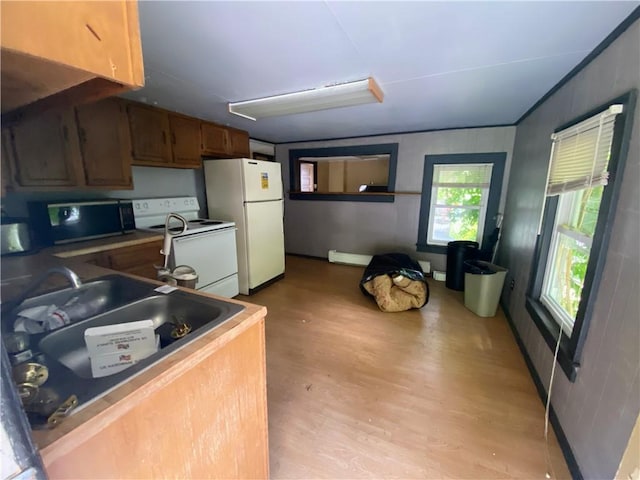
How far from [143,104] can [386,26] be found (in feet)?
7.87

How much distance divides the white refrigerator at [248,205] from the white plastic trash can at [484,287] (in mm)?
2502

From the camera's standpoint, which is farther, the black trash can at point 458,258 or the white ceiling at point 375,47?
the black trash can at point 458,258

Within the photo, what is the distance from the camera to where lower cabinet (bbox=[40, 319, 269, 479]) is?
60cm

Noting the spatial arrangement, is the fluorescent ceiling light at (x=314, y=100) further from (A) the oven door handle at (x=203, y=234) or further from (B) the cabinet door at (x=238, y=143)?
(A) the oven door handle at (x=203, y=234)

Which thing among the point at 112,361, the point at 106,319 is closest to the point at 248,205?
the point at 106,319

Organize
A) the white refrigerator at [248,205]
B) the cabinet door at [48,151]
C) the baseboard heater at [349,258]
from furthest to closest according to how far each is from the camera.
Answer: the baseboard heater at [349,258] → the white refrigerator at [248,205] → the cabinet door at [48,151]

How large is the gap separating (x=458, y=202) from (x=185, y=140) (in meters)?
3.65

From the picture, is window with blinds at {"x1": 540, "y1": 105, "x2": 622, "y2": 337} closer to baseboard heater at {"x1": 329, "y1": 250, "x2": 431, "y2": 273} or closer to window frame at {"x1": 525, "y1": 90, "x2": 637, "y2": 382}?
window frame at {"x1": 525, "y1": 90, "x2": 637, "y2": 382}

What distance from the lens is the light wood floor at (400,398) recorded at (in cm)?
144

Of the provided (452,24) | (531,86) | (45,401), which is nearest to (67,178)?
(45,401)

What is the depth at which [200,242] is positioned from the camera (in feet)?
9.25

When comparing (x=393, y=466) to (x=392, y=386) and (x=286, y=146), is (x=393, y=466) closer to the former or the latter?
(x=392, y=386)

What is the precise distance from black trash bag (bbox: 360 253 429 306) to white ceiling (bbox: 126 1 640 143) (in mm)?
1754

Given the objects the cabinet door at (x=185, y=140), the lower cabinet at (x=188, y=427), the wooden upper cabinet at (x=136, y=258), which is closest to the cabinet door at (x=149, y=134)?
the cabinet door at (x=185, y=140)
